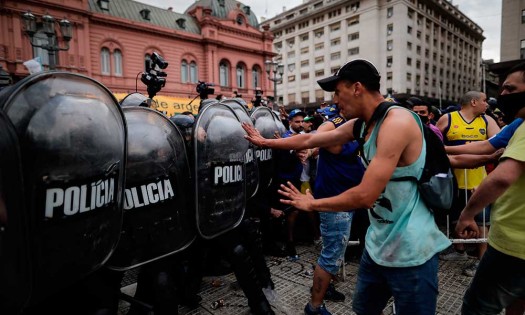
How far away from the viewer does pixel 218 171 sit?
2.32 m

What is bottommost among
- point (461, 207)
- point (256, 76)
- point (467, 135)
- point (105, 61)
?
point (461, 207)

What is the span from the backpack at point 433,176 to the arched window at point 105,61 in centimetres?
2766

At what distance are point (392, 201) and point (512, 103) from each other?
1.04 metres

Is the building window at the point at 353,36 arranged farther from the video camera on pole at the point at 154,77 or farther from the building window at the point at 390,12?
the video camera on pole at the point at 154,77

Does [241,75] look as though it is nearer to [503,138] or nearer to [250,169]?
[250,169]

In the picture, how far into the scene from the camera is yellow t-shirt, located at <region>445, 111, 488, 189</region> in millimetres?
4082

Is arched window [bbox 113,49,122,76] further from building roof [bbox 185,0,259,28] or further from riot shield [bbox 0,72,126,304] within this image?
riot shield [bbox 0,72,126,304]

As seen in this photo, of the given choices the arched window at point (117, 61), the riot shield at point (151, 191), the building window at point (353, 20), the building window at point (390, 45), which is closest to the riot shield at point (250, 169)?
the riot shield at point (151, 191)

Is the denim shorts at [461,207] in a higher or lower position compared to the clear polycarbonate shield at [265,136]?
lower

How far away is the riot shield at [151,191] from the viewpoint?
1.87 meters

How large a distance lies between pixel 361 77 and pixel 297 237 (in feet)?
12.4

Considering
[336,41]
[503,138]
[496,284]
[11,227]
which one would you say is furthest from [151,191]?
[336,41]

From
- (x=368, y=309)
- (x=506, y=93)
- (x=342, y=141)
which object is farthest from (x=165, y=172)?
(x=506, y=93)

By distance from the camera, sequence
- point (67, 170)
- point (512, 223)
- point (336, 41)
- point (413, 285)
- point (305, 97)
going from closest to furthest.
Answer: point (67, 170) → point (413, 285) → point (512, 223) → point (336, 41) → point (305, 97)
